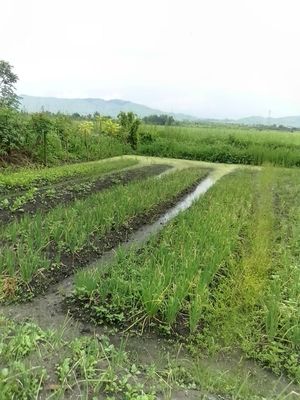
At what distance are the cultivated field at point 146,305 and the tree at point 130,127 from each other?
33.1ft

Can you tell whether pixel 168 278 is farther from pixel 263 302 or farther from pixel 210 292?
pixel 263 302

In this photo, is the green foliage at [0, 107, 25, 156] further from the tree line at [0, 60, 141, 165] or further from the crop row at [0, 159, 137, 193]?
the crop row at [0, 159, 137, 193]

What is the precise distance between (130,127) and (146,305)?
13.3 meters

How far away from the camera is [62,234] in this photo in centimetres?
421

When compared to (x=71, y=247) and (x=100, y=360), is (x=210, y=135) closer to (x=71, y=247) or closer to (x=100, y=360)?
(x=71, y=247)

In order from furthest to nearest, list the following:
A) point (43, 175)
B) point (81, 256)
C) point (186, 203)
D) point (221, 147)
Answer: point (221, 147)
point (43, 175)
point (186, 203)
point (81, 256)

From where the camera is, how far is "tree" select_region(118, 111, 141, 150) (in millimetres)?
15545

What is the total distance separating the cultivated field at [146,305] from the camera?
2148mm

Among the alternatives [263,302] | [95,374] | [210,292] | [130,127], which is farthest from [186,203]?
[130,127]

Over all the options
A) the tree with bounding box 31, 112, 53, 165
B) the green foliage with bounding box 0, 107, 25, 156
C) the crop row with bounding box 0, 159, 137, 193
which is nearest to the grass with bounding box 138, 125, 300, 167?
the crop row with bounding box 0, 159, 137, 193

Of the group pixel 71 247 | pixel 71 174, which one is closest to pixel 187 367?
pixel 71 247

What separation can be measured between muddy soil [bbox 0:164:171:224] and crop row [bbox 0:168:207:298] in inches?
24.3

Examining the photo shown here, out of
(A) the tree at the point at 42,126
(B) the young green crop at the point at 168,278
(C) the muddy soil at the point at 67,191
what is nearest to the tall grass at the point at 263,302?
(B) the young green crop at the point at 168,278

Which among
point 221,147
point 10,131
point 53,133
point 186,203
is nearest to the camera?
point 186,203
